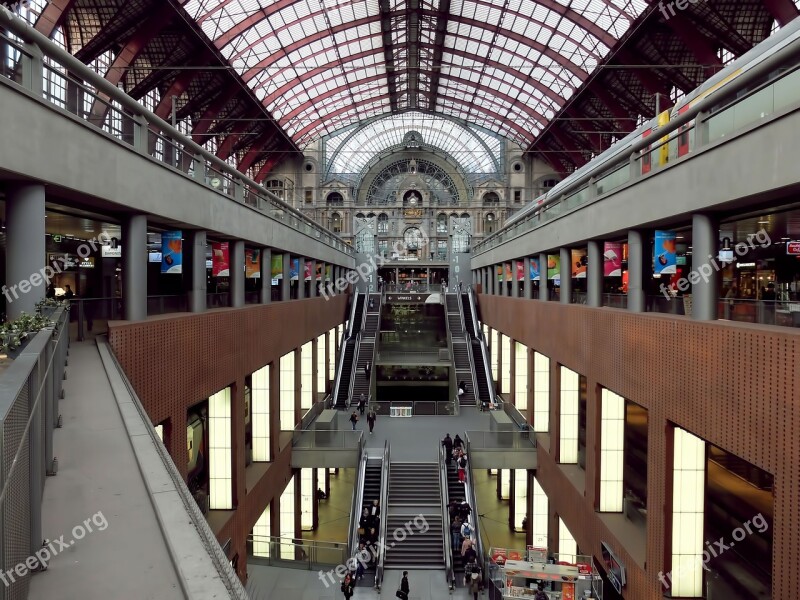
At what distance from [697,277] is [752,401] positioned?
10.4 ft

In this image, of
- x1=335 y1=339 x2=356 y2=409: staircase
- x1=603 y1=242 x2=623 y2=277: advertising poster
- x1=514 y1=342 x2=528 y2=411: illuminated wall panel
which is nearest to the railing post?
x1=603 y1=242 x2=623 y2=277: advertising poster

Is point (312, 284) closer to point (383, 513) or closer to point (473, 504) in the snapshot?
point (383, 513)

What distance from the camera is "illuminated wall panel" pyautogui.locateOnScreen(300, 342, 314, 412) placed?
96.3ft

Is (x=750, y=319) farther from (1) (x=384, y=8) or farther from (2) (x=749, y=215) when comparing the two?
(1) (x=384, y=8)

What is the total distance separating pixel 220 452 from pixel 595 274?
13.0 metres

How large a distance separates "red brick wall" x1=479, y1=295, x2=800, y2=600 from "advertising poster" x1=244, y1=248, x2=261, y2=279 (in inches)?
443

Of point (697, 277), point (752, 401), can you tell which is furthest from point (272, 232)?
point (752, 401)

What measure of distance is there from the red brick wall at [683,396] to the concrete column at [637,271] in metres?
0.49

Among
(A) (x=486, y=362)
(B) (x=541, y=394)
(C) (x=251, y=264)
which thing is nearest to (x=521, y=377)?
(B) (x=541, y=394)

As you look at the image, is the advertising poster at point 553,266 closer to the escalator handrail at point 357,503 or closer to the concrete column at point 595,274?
the concrete column at point 595,274

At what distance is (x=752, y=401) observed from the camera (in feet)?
29.5

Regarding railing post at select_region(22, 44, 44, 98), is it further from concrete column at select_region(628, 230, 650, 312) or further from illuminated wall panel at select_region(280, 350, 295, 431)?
illuminated wall panel at select_region(280, 350, 295, 431)

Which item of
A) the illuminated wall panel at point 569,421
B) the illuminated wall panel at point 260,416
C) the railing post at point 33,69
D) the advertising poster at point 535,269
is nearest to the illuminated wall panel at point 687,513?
the illuminated wall panel at point 569,421

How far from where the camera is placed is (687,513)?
1212 cm
